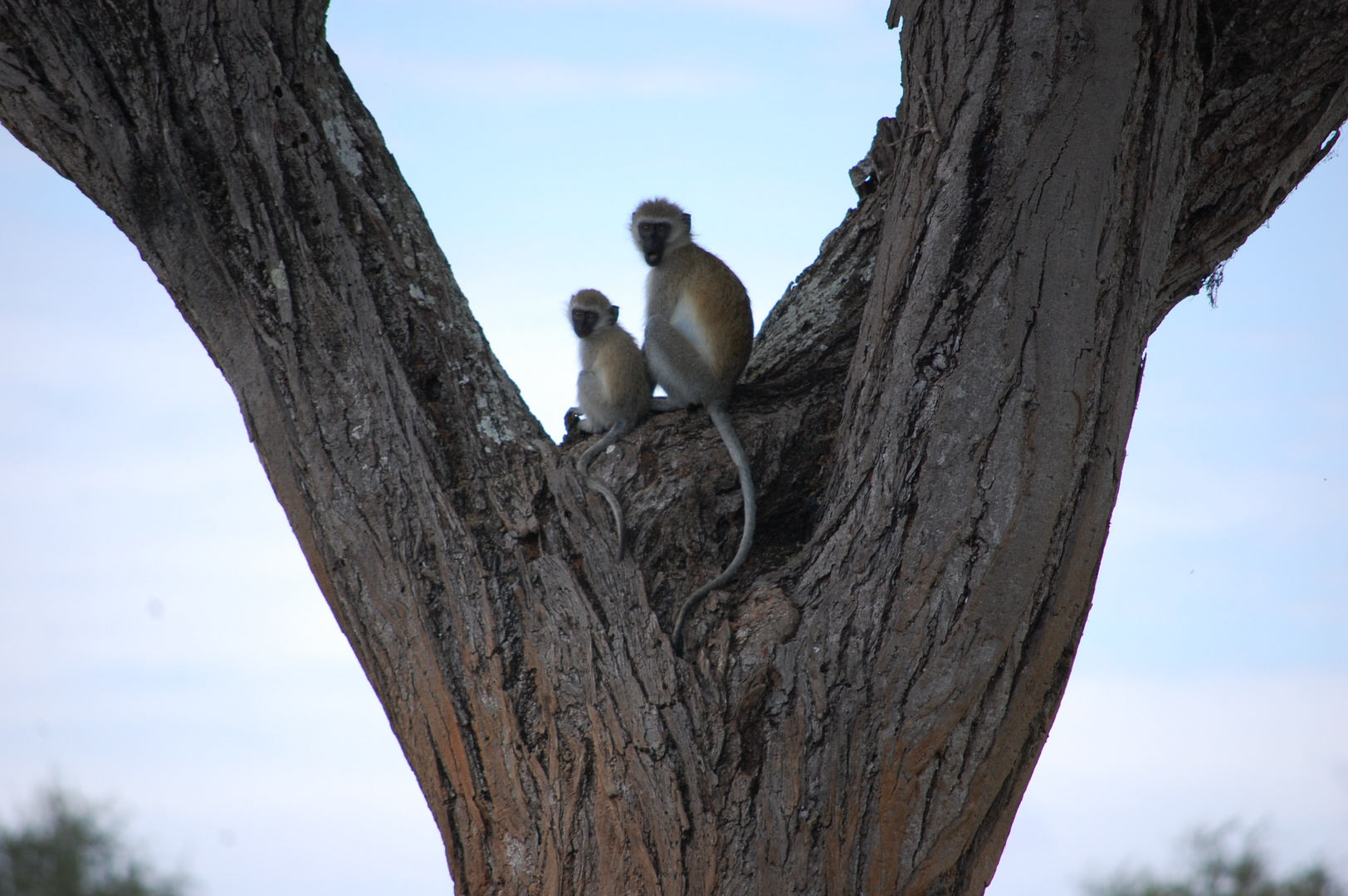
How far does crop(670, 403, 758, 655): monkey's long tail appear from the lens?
9.07 ft

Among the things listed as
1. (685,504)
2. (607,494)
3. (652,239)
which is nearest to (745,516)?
(685,504)

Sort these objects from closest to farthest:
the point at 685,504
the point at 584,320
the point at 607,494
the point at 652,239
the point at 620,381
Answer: the point at 607,494 → the point at 685,504 → the point at 620,381 → the point at 584,320 → the point at 652,239

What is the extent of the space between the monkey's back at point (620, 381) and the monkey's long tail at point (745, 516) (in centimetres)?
64

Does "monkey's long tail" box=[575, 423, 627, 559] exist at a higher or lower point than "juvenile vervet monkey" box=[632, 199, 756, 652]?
lower

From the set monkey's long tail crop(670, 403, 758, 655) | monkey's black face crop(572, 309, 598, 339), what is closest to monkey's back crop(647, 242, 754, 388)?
monkey's black face crop(572, 309, 598, 339)

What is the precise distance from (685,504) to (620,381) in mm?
1331

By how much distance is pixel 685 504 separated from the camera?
310 cm

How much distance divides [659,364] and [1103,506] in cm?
217

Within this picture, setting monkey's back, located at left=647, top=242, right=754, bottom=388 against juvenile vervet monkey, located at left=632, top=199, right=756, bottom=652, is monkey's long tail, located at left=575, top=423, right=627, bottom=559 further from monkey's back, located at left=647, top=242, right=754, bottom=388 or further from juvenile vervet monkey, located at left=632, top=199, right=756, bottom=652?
monkey's back, located at left=647, top=242, right=754, bottom=388

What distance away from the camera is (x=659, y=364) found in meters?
4.54

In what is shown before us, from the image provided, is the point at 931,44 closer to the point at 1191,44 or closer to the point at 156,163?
the point at 1191,44

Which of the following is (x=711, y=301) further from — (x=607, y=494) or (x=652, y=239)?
(x=607, y=494)

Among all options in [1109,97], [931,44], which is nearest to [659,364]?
[931,44]

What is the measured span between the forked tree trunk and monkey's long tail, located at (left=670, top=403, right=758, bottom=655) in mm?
47
